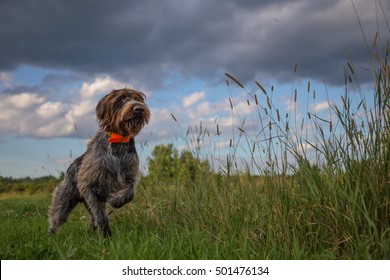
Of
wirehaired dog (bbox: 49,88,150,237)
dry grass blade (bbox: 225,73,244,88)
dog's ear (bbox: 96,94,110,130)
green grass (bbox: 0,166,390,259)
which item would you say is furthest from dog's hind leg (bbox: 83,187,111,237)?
dry grass blade (bbox: 225,73,244,88)

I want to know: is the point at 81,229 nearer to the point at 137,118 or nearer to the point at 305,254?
the point at 137,118

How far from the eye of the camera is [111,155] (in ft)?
23.8

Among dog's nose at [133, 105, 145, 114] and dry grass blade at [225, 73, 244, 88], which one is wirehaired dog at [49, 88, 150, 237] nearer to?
dog's nose at [133, 105, 145, 114]

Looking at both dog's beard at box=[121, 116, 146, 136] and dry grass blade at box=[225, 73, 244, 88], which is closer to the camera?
dry grass blade at box=[225, 73, 244, 88]

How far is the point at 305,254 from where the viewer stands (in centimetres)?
452

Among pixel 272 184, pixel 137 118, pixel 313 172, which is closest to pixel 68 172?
pixel 137 118

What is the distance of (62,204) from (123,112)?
217cm

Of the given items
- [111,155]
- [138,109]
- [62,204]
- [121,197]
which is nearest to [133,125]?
[138,109]

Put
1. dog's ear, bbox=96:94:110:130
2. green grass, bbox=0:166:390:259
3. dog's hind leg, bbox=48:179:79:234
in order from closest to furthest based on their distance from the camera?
green grass, bbox=0:166:390:259 < dog's ear, bbox=96:94:110:130 < dog's hind leg, bbox=48:179:79:234

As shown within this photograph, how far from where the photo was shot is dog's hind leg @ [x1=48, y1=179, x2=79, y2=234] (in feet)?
26.5

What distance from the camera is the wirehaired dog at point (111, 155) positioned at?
718 centimetres

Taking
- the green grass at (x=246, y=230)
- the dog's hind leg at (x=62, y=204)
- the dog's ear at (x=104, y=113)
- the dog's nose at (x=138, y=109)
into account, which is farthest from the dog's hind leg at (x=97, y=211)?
the dog's nose at (x=138, y=109)

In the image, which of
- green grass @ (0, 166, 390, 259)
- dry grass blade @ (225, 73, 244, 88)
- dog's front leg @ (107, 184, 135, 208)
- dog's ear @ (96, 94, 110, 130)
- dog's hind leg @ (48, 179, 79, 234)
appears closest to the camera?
green grass @ (0, 166, 390, 259)

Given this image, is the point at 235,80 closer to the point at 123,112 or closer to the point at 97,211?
the point at 123,112
